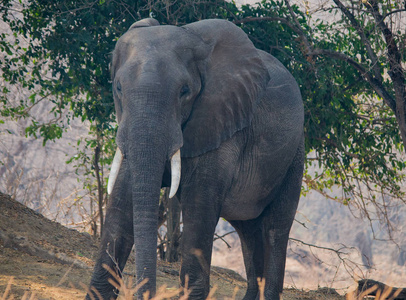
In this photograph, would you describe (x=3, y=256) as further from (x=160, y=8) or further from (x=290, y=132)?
(x=160, y=8)

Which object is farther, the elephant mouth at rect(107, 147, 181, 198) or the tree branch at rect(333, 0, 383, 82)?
the tree branch at rect(333, 0, 383, 82)

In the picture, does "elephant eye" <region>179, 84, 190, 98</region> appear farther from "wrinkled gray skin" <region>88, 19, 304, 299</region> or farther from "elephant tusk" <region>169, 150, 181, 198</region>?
"elephant tusk" <region>169, 150, 181, 198</region>

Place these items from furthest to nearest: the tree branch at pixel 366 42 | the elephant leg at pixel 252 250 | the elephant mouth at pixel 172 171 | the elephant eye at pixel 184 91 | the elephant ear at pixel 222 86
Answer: the tree branch at pixel 366 42 → the elephant leg at pixel 252 250 → the elephant ear at pixel 222 86 → the elephant eye at pixel 184 91 → the elephant mouth at pixel 172 171

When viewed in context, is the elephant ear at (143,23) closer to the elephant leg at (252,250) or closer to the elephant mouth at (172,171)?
the elephant mouth at (172,171)

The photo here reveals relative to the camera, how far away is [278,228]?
6.36 m

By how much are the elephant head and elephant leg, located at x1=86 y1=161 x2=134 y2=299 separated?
134 mm

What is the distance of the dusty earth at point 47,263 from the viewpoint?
5.66 meters

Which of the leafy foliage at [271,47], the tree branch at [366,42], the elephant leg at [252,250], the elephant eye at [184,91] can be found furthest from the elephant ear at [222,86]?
the tree branch at [366,42]

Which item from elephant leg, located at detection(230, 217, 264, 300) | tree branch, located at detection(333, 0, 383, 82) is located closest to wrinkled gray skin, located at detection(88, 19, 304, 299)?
elephant leg, located at detection(230, 217, 264, 300)

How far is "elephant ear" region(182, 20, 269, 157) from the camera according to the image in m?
5.06

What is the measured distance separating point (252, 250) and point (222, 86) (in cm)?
229

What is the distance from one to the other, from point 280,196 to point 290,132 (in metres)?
0.70

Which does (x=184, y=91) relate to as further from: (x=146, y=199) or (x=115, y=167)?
(x=146, y=199)

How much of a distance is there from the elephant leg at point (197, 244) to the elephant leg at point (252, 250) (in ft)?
5.81
